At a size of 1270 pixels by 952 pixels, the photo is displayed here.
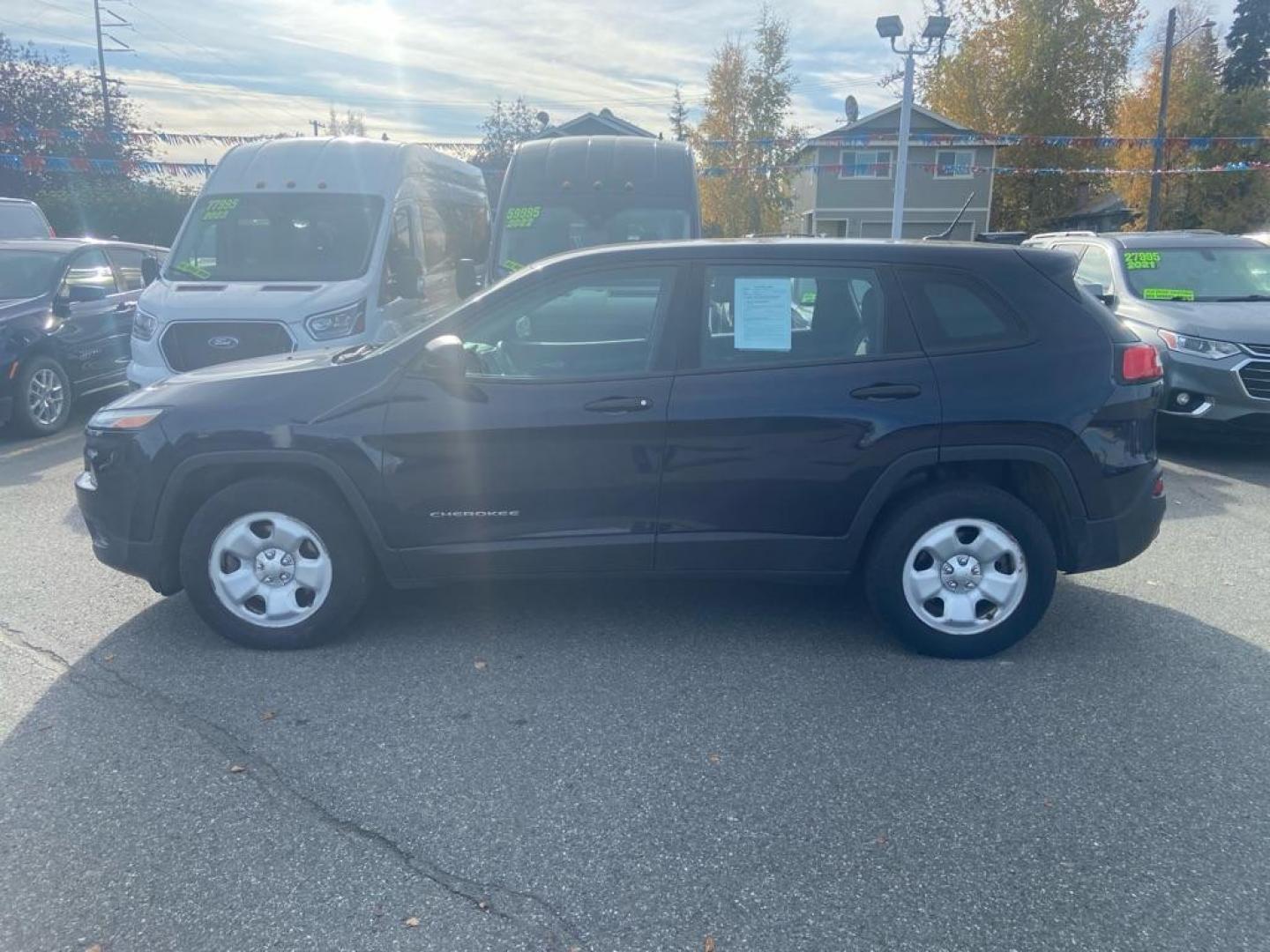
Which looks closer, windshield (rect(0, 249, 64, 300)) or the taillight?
the taillight

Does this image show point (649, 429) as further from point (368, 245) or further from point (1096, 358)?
point (368, 245)

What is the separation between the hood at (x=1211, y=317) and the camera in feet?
26.4

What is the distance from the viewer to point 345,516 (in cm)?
447

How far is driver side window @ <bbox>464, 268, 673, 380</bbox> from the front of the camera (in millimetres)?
4410

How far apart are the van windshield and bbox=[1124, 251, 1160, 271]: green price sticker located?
263 inches

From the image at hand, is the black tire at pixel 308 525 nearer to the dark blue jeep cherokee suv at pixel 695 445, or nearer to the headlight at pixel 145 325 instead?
the dark blue jeep cherokee suv at pixel 695 445

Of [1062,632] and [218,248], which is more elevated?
[218,248]

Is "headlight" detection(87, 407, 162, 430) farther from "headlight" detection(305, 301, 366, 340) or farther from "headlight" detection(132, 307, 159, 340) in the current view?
"headlight" detection(132, 307, 159, 340)

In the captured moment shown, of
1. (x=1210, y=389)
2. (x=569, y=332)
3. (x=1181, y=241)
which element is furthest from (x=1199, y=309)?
(x=569, y=332)

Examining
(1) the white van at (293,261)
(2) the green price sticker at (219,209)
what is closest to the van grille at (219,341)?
(1) the white van at (293,261)

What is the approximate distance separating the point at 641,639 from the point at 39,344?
7.61 metres

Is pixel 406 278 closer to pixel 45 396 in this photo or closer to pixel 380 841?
pixel 45 396

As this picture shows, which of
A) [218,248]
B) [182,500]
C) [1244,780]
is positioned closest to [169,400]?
[182,500]

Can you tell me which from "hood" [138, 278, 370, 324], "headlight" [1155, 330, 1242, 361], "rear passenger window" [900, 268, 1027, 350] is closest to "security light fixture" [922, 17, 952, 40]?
"headlight" [1155, 330, 1242, 361]
